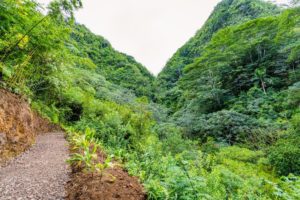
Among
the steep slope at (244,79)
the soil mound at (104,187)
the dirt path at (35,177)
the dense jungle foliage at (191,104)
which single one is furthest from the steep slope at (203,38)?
the soil mound at (104,187)

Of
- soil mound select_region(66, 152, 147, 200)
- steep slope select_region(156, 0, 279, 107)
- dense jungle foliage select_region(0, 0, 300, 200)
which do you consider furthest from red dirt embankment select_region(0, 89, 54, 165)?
steep slope select_region(156, 0, 279, 107)

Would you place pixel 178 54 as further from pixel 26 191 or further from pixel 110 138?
pixel 26 191

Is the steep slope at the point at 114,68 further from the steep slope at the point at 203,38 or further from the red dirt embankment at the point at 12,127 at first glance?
the red dirt embankment at the point at 12,127

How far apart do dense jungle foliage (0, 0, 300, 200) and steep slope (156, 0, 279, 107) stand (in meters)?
0.63

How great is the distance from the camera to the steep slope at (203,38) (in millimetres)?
35906

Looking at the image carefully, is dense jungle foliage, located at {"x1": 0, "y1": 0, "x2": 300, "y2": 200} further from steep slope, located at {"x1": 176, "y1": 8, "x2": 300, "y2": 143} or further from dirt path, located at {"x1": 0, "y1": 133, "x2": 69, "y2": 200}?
dirt path, located at {"x1": 0, "y1": 133, "x2": 69, "y2": 200}

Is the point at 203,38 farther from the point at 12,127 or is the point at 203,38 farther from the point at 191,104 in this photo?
the point at 12,127

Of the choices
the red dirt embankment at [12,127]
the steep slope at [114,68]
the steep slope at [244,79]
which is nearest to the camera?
the red dirt embankment at [12,127]

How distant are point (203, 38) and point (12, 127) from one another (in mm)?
47308

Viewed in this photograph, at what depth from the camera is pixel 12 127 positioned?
4.54 m

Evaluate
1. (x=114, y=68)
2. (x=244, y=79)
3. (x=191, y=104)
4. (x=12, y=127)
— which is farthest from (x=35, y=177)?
(x=114, y=68)

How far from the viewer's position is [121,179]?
8.93ft

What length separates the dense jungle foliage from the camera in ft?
14.1

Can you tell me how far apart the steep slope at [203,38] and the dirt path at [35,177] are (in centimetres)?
3104
